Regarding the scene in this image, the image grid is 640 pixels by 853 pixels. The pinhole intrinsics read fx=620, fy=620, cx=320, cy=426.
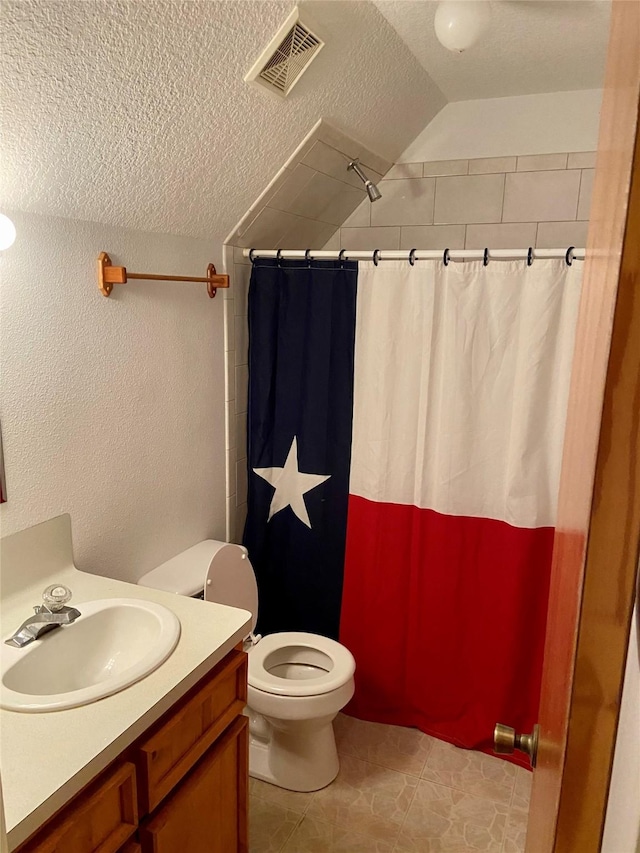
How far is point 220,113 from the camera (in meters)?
1.60

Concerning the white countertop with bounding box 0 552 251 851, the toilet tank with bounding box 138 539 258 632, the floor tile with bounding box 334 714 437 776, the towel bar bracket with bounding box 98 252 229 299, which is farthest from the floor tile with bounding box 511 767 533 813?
the towel bar bracket with bounding box 98 252 229 299

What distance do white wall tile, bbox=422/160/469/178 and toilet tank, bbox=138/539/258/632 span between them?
168cm

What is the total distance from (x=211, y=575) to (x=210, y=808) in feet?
2.37

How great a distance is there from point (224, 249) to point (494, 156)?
1.12 meters

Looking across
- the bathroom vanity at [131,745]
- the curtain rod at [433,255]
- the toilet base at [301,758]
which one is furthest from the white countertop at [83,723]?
the curtain rod at [433,255]

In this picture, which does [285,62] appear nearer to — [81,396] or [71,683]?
[81,396]

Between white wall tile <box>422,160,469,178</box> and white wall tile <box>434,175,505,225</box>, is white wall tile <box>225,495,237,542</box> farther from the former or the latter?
white wall tile <box>422,160,469,178</box>

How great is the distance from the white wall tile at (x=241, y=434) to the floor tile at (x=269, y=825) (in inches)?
48.4

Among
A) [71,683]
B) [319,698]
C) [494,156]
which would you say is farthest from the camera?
[494,156]

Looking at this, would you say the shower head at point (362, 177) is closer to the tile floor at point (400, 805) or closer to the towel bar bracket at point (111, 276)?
the towel bar bracket at point (111, 276)

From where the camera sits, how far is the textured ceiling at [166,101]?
1.17 m

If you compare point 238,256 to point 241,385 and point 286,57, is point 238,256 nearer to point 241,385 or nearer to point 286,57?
point 241,385

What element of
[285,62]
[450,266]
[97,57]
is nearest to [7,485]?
[97,57]

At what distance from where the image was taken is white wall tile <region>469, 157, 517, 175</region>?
7.90 ft
